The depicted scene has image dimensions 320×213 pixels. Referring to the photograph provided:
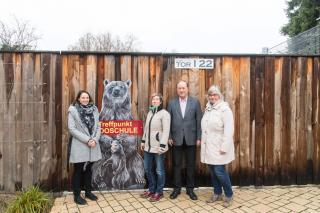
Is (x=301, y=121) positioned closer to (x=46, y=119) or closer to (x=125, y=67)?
(x=125, y=67)

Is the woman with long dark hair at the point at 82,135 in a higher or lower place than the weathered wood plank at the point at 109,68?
lower

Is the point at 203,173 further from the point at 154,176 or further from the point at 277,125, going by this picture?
the point at 277,125

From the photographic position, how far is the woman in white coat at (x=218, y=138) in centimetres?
379

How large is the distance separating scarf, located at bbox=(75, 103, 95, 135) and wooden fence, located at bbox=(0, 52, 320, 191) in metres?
0.44

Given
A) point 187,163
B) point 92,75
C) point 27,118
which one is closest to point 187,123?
point 187,163

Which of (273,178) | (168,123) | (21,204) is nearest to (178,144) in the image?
(168,123)

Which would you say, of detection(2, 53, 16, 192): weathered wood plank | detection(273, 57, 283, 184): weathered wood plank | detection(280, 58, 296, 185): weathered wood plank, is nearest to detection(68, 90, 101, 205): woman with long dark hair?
detection(2, 53, 16, 192): weathered wood plank

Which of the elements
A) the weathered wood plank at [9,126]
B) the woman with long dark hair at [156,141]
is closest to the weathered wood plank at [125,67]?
the woman with long dark hair at [156,141]

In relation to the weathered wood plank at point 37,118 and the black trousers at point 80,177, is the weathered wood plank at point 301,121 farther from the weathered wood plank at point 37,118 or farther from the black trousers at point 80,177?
the weathered wood plank at point 37,118

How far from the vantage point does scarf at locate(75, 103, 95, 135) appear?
3973 mm

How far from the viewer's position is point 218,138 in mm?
3861

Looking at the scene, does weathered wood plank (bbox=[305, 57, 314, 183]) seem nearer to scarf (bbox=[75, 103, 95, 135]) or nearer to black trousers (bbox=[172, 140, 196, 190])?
black trousers (bbox=[172, 140, 196, 190])

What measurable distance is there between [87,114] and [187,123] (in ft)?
4.74

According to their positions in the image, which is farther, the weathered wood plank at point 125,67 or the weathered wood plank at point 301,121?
the weathered wood plank at point 301,121
